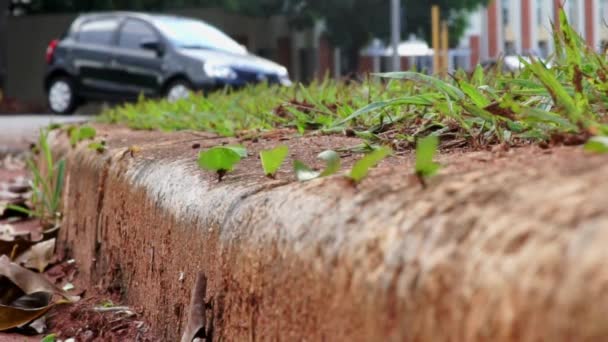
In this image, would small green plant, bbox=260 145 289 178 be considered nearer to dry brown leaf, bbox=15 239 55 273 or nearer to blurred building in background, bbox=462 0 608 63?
dry brown leaf, bbox=15 239 55 273

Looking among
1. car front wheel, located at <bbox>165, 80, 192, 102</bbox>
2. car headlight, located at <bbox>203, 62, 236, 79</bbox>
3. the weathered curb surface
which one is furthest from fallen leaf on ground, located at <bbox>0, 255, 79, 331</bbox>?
car front wheel, located at <bbox>165, 80, 192, 102</bbox>

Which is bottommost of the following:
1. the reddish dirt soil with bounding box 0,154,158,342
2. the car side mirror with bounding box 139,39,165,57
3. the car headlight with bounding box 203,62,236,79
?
the reddish dirt soil with bounding box 0,154,158,342

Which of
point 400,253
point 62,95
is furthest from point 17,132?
point 400,253

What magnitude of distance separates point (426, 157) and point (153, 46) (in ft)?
43.3

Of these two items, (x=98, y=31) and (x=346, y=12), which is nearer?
(x=98, y=31)

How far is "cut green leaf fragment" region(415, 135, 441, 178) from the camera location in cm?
119

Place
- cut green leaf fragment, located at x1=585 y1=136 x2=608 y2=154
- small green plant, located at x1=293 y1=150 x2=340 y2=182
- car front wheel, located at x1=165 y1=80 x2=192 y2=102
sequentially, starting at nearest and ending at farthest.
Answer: cut green leaf fragment, located at x1=585 y1=136 x2=608 y2=154 < small green plant, located at x1=293 y1=150 x2=340 y2=182 < car front wheel, located at x1=165 y1=80 x2=192 y2=102

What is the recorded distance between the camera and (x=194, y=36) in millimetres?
14203

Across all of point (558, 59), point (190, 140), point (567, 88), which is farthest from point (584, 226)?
point (190, 140)

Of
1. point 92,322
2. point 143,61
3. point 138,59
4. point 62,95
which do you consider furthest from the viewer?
point 62,95

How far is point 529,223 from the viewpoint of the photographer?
94 centimetres

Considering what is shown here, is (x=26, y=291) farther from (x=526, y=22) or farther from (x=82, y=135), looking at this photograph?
(x=526, y=22)

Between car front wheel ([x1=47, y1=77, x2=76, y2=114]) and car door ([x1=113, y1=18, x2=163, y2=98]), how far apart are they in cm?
135

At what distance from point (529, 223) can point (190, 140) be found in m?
2.17
